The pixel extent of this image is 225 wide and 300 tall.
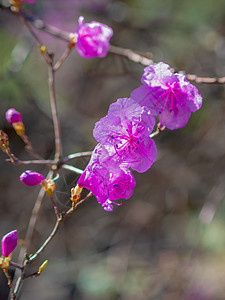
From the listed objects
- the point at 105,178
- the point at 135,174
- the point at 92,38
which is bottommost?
the point at 105,178

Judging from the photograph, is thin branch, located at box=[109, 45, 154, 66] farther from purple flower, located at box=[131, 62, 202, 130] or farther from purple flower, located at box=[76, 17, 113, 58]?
purple flower, located at box=[131, 62, 202, 130]

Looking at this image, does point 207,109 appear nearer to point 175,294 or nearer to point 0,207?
point 175,294

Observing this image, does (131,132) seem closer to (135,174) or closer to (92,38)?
(92,38)

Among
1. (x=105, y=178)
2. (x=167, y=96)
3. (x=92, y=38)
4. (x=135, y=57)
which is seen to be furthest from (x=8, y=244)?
(x=135, y=57)

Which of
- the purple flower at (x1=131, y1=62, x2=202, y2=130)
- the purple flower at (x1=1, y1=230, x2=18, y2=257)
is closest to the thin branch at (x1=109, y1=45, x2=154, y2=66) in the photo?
the purple flower at (x1=131, y1=62, x2=202, y2=130)

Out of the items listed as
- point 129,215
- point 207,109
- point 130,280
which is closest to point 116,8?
point 207,109

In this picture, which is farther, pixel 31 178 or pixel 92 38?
pixel 92 38

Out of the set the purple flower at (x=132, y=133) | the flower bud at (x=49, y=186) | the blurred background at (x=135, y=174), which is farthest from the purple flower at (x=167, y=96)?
the blurred background at (x=135, y=174)
